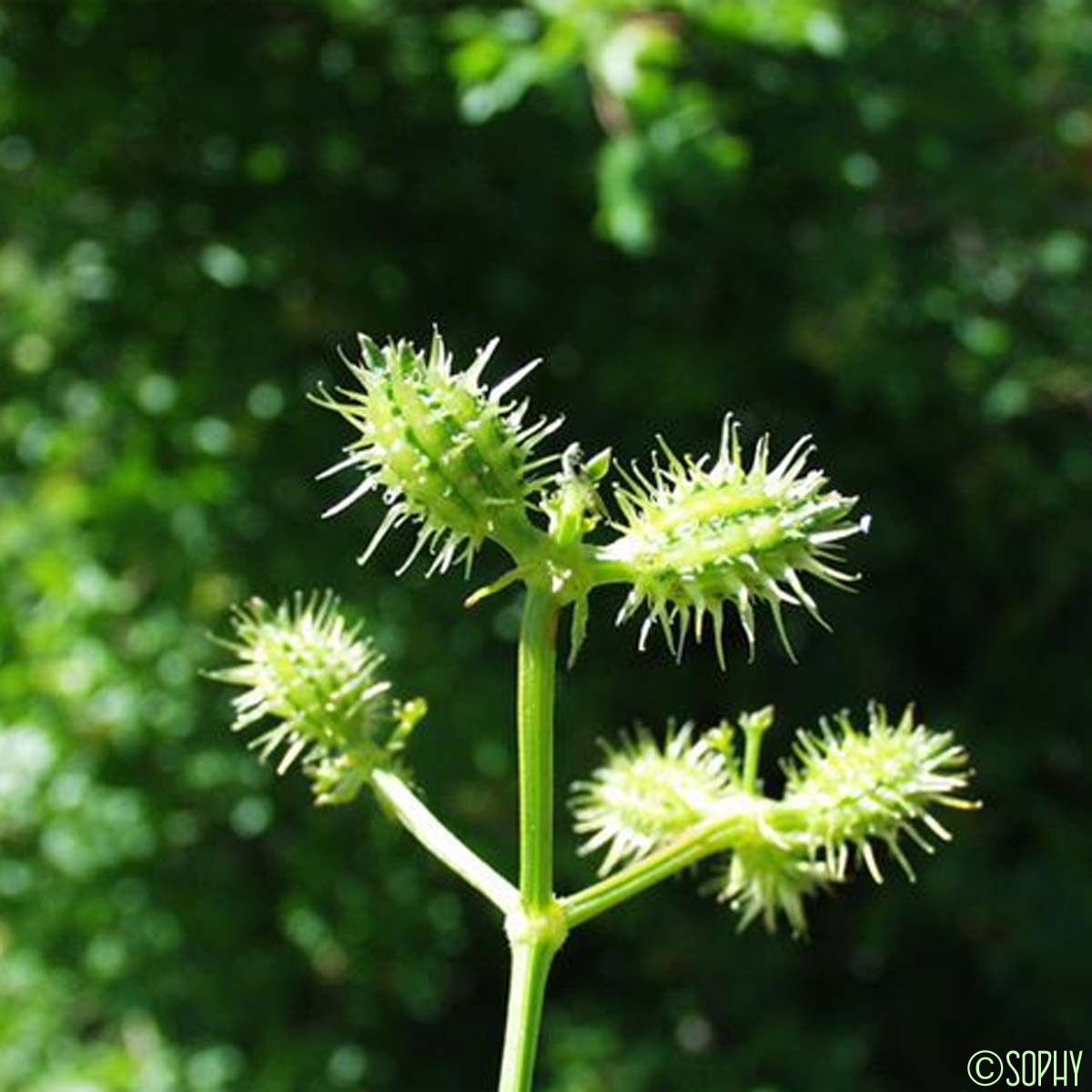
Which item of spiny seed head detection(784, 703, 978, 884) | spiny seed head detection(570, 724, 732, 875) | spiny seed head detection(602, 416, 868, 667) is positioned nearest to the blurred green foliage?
spiny seed head detection(570, 724, 732, 875)

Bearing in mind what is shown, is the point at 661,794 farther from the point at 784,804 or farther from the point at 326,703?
the point at 326,703

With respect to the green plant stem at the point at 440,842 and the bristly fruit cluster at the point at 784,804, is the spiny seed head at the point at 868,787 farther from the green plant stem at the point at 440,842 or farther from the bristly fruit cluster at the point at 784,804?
the green plant stem at the point at 440,842

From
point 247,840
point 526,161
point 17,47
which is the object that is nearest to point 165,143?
point 17,47

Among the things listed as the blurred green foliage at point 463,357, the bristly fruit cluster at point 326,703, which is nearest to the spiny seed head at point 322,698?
the bristly fruit cluster at point 326,703

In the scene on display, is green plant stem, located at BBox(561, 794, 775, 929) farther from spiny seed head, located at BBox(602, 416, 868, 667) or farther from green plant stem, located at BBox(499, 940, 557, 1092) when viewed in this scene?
spiny seed head, located at BBox(602, 416, 868, 667)

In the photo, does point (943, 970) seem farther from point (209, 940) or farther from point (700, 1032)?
point (209, 940)

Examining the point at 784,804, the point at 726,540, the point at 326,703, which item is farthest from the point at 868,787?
the point at 326,703
